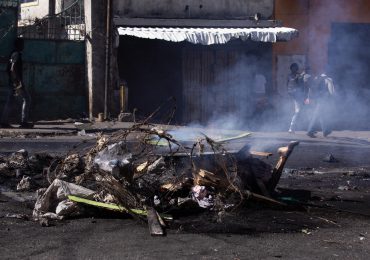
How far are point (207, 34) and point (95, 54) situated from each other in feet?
9.16

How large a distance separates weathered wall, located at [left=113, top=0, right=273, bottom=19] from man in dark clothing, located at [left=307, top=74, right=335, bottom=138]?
11.7 ft

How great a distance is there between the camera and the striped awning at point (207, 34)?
15328mm

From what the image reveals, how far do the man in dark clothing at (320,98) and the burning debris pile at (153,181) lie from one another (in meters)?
7.60

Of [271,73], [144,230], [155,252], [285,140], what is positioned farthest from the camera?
[271,73]

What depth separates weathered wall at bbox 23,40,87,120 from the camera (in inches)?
611

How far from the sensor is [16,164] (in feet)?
27.2

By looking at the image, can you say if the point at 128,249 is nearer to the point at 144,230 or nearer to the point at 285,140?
the point at 144,230

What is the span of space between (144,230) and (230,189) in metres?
1.14

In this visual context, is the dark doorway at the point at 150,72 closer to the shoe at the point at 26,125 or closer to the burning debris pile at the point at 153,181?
the shoe at the point at 26,125

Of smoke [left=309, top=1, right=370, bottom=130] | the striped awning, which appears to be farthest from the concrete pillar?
smoke [left=309, top=1, right=370, bottom=130]

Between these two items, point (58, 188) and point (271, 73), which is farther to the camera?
point (271, 73)

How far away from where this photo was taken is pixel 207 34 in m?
15.6

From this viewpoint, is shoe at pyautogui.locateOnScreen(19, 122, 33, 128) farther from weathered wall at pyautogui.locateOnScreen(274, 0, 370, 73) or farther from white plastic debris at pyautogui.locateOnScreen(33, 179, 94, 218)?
white plastic debris at pyautogui.locateOnScreen(33, 179, 94, 218)

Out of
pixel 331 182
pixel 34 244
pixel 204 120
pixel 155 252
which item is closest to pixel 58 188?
pixel 34 244
